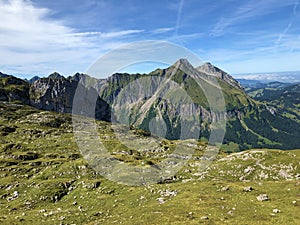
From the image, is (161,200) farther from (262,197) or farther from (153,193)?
(262,197)

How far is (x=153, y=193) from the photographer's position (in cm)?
5478

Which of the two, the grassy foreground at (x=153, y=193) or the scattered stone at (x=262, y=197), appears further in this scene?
the scattered stone at (x=262, y=197)

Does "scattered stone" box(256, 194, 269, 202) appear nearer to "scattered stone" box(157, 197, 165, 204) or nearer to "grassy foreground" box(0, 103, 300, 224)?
"grassy foreground" box(0, 103, 300, 224)

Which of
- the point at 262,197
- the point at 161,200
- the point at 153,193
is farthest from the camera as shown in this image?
the point at 153,193

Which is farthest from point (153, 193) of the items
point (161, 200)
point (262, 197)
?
point (262, 197)

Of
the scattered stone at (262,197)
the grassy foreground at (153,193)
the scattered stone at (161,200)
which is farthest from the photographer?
the scattered stone at (161,200)

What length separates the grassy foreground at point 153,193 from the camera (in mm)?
37375

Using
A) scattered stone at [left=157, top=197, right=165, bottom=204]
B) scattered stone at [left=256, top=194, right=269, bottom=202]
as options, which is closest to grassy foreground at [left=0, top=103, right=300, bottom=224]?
scattered stone at [left=157, top=197, right=165, bottom=204]

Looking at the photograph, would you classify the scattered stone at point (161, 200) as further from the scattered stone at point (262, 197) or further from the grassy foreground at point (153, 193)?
the scattered stone at point (262, 197)

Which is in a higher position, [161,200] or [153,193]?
[161,200]

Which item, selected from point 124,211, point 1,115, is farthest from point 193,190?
point 1,115

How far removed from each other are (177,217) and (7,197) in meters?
52.5

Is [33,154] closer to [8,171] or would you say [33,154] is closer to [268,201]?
[8,171]

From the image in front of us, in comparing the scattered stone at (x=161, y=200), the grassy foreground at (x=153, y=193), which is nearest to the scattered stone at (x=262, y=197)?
the grassy foreground at (x=153, y=193)
